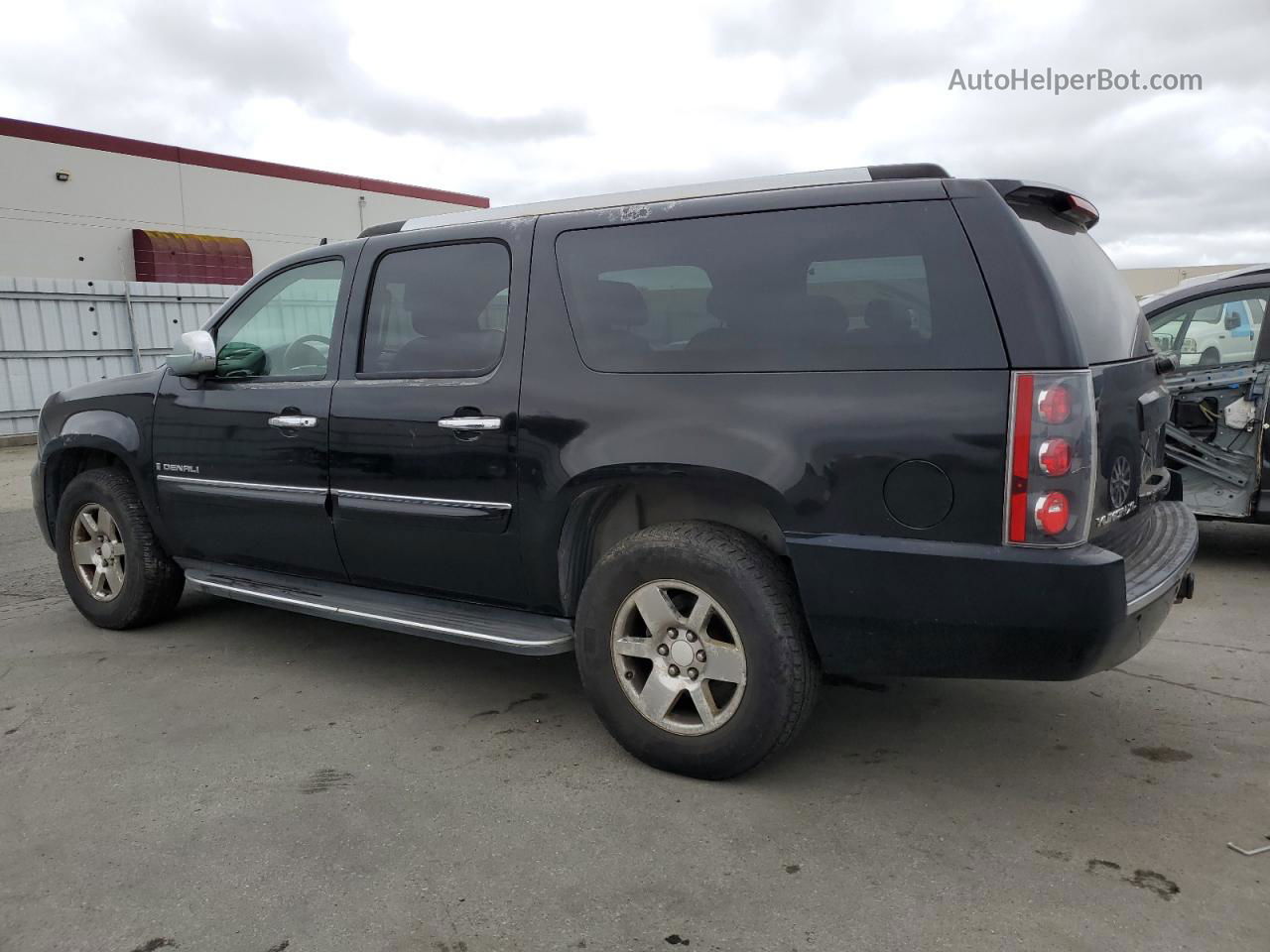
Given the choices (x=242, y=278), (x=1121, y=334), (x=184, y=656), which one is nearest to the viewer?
(x=1121, y=334)

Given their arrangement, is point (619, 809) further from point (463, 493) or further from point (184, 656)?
point (184, 656)

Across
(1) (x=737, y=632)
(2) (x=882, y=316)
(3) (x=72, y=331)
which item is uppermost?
(3) (x=72, y=331)

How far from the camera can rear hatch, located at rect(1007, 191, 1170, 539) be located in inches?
112

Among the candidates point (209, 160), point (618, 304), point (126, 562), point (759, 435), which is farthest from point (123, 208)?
point (759, 435)

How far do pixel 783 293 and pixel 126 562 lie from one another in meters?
3.66

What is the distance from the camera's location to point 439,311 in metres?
3.87

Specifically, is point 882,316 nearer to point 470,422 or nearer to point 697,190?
point 697,190

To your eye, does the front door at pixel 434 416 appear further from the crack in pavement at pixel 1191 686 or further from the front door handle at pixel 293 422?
the crack in pavement at pixel 1191 686

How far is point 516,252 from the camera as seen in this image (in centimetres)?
365

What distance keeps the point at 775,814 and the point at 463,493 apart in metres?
1.55

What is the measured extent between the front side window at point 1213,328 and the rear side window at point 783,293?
12.3 feet

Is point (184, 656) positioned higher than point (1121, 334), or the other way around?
point (1121, 334)

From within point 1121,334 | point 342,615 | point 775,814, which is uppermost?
point 1121,334

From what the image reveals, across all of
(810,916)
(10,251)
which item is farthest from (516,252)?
(10,251)
